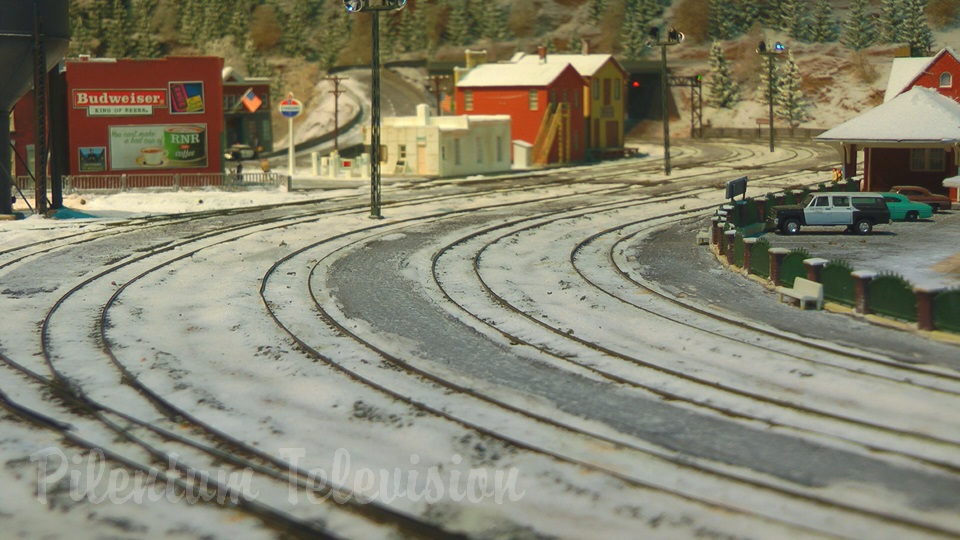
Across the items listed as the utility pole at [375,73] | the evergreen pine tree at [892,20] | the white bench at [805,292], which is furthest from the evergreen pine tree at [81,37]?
the white bench at [805,292]

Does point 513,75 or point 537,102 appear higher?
point 513,75

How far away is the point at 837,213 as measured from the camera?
37281 millimetres

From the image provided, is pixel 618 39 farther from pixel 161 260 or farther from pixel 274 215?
pixel 161 260

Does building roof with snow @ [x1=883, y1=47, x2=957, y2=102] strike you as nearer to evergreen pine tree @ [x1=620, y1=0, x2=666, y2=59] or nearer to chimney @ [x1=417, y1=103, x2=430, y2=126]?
chimney @ [x1=417, y1=103, x2=430, y2=126]

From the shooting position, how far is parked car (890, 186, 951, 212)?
141ft

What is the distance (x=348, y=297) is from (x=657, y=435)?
12.6 m

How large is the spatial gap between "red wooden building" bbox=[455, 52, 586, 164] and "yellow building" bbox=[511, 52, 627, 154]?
66.0 inches

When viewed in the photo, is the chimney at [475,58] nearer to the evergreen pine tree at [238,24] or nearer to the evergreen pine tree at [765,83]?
the evergreen pine tree at [765,83]

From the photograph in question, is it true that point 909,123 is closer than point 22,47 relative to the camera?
No

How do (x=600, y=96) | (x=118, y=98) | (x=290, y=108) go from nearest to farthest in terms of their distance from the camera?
(x=118, y=98)
(x=290, y=108)
(x=600, y=96)

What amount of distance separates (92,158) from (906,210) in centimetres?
3718

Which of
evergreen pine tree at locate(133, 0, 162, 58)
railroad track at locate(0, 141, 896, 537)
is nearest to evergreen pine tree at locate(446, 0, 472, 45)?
evergreen pine tree at locate(133, 0, 162, 58)

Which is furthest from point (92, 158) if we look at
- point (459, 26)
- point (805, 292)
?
point (459, 26)

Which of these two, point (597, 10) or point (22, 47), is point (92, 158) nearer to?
point (22, 47)
